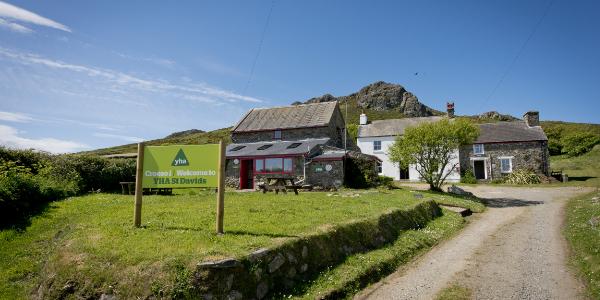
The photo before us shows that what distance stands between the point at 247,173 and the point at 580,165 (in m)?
46.2

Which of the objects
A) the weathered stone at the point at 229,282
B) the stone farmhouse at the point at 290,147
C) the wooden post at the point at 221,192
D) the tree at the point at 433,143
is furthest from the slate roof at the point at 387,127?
the weathered stone at the point at 229,282

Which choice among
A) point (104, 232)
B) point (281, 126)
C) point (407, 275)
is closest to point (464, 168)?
point (281, 126)

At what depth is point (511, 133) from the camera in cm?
4106

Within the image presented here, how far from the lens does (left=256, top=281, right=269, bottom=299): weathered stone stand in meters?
7.06

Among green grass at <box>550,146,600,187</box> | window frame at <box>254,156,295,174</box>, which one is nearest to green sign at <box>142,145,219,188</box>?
window frame at <box>254,156,295,174</box>

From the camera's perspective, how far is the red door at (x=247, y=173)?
98.1 ft

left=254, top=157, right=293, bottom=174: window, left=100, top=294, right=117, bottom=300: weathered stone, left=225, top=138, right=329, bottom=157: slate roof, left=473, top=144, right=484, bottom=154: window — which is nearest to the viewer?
left=100, top=294, right=117, bottom=300: weathered stone

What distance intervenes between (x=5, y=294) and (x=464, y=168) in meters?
42.0

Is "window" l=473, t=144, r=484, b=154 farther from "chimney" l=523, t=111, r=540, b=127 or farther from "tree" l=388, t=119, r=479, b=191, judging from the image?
"tree" l=388, t=119, r=479, b=191

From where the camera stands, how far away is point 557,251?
37.7 ft

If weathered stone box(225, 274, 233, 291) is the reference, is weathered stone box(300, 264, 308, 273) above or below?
below

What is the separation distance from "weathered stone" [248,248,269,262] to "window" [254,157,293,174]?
20.7 m

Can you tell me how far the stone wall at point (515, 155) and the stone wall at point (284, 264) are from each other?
34.0 meters

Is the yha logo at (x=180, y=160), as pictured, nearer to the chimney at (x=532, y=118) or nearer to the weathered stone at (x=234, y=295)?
the weathered stone at (x=234, y=295)
